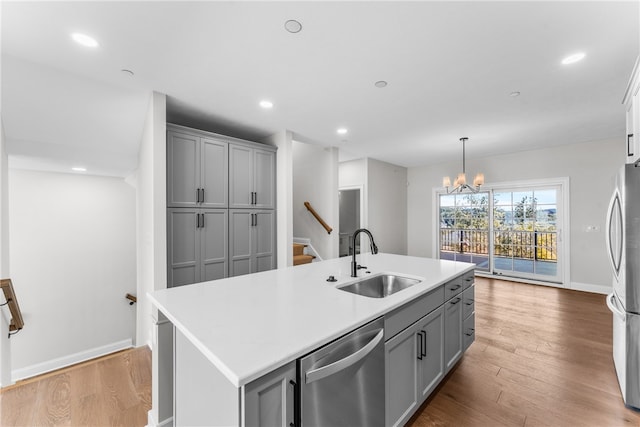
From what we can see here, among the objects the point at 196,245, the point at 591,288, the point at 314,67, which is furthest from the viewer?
the point at 591,288

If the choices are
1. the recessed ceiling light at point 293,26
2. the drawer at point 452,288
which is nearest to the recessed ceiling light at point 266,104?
the recessed ceiling light at point 293,26

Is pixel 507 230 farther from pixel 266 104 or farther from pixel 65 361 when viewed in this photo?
pixel 65 361

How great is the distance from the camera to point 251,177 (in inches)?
146

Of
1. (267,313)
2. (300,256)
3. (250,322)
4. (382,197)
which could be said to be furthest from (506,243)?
(250,322)

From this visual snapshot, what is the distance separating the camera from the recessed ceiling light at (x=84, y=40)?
5.77 feet

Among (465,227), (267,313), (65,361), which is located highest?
(465,227)

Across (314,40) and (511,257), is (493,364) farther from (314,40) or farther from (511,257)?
(511,257)

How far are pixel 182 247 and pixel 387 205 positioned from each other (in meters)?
4.54

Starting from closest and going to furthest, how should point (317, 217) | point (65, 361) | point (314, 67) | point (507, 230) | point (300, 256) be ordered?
point (314, 67) → point (300, 256) → point (65, 361) → point (317, 217) → point (507, 230)

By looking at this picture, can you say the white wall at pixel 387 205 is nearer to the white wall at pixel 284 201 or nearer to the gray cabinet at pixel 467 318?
the white wall at pixel 284 201

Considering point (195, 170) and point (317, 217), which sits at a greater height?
point (195, 170)

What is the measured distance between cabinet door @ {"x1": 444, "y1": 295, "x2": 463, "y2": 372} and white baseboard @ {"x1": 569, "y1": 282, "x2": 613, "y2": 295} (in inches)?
165

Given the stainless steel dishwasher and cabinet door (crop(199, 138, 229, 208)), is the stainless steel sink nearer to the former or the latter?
the stainless steel dishwasher

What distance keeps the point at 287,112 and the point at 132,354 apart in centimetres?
309
